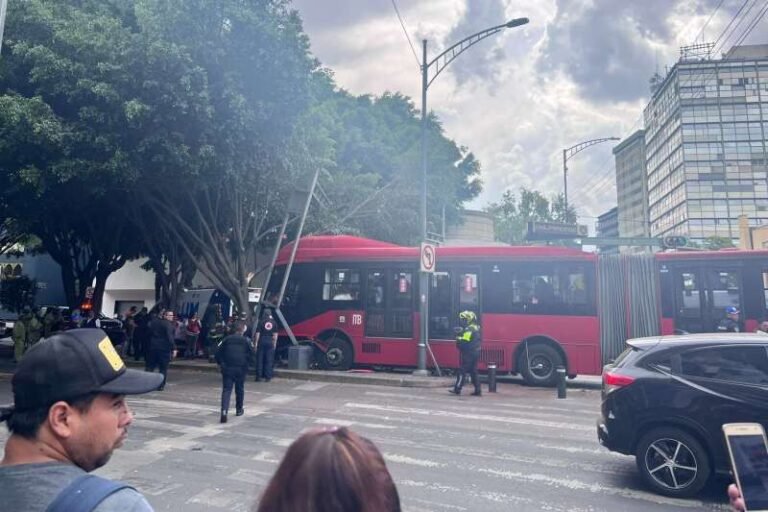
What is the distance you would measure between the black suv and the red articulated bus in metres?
7.49

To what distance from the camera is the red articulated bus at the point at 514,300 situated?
43.0 ft

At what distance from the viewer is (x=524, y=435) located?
8523 mm

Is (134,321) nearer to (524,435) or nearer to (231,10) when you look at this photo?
(231,10)

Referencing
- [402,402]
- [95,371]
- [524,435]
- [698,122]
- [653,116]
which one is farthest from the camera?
[653,116]

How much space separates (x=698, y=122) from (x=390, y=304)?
87101mm

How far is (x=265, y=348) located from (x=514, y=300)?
21.6ft

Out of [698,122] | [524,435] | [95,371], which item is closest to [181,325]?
[524,435]

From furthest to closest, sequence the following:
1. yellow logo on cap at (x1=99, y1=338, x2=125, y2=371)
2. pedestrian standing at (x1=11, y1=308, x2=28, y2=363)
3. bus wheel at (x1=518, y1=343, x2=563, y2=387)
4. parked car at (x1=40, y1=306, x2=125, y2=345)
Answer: parked car at (x1=40, y1=306, x2=125, y2=345), pedestrian standing at (x1=11, y1=308, x2=28, y2=363), bus wheel at (x1=518, y1=343, x2=563, y2=387), yellow logo on cap at (x1=99, y1=338, x2=125, y2=371)

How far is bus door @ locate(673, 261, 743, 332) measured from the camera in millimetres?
12820

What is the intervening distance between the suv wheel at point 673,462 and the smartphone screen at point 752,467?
12.2ft

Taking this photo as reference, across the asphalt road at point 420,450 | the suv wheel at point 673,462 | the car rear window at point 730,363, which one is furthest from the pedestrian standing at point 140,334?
the car rear window at point 730,363

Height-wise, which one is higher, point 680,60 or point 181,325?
point 680,60

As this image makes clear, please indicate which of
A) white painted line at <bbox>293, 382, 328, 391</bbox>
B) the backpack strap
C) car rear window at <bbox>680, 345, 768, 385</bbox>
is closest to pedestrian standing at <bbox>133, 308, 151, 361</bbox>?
white painted line at <bbox>293, 382, 328, 391</bbox>

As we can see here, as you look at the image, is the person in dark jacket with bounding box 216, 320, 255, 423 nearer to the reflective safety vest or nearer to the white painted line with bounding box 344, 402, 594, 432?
the white painted line with bounding box 344, 402, 594, 432
